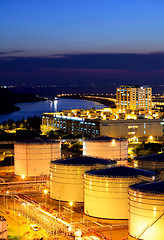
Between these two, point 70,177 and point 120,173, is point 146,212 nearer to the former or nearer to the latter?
point 120,173

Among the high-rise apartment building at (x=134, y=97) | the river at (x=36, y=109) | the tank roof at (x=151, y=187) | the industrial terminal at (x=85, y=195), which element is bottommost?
the river at (x=36, y=109)

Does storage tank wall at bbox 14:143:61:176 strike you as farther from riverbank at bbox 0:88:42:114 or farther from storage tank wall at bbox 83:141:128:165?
riverbank at bbox 0:88:42:114

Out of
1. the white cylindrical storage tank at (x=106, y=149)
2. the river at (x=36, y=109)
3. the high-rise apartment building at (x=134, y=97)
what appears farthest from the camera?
the river at (x=36, y=109)

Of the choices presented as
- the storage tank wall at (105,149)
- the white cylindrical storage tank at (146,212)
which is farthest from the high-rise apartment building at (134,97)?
the white cylindrical storage tank at (146,212)

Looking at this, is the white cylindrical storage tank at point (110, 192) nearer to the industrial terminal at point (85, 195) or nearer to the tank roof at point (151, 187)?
the industrial terminal at point (85, 195)

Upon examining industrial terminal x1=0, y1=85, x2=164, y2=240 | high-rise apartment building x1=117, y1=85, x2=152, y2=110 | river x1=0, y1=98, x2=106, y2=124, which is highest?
high-rise apartment building x1=117, y1=85, x2=152, y2=110

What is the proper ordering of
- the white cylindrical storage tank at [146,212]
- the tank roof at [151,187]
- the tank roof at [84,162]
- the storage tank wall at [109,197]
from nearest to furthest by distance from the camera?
the white cylindrical storage tank at [146,212], the tank roof at [151,187], the storage tank wall at [109,197], the tank roof at [84,162]

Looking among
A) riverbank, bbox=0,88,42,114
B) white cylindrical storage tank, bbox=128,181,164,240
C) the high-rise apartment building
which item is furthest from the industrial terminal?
riverbank, bbox=0,88,42,114

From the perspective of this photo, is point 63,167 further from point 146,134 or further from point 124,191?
point 146,134
